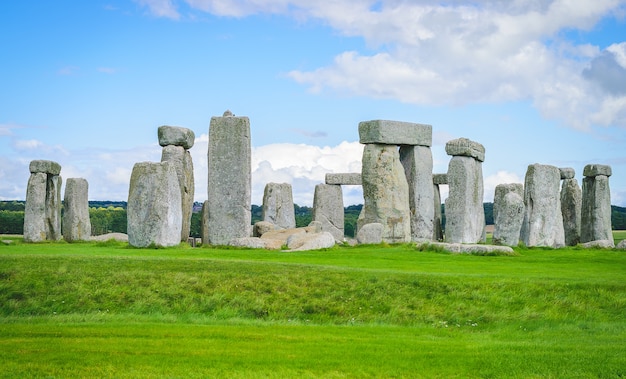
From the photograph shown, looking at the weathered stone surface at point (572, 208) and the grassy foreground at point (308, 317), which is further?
the weathered stone surface at point (572, 208)

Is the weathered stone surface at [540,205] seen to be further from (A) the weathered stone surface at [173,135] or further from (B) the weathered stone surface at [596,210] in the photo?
(A) the weathered stone surface at [173,135]

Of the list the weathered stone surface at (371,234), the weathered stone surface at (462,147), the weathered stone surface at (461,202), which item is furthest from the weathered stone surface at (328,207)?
the weathered stone surface at (371,234)

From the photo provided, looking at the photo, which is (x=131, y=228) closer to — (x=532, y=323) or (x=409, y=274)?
(x=409, y=274)

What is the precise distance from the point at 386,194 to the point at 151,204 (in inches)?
350

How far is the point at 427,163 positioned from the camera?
31.5 metres

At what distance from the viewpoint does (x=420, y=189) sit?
102 ft

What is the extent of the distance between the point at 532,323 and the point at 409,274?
351 centimetres

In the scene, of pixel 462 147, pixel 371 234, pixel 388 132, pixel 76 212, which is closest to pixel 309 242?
pixel 371 234

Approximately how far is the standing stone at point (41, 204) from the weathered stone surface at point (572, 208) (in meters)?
20.7

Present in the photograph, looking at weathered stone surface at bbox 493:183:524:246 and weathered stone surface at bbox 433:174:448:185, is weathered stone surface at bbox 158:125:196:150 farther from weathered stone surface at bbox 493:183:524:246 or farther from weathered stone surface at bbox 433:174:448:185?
weathered stone surface at bbox 433:174:448:185

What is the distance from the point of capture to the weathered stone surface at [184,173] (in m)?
28.3

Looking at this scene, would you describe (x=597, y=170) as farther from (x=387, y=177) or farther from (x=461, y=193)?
(x=387, y=177)

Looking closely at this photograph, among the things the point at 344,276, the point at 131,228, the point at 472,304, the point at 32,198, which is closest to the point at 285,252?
the point at 131,228

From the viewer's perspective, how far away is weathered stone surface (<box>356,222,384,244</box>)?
2772cm
